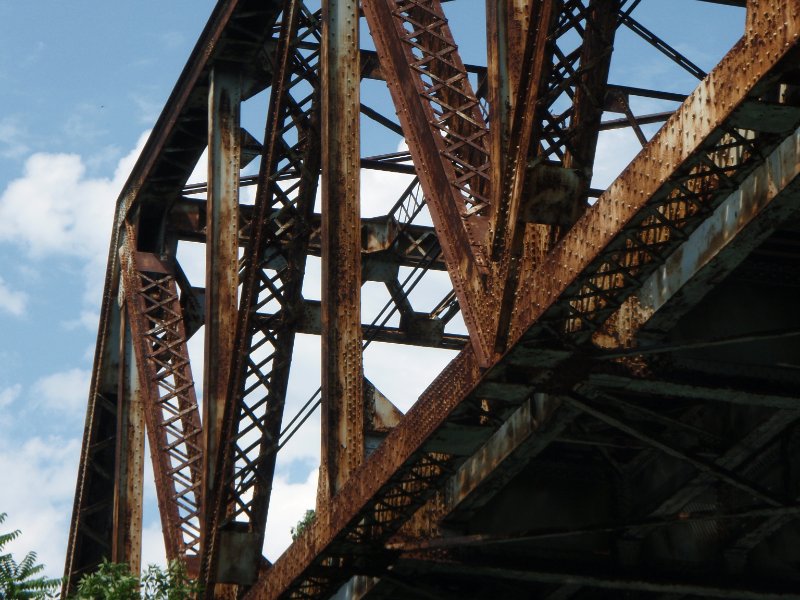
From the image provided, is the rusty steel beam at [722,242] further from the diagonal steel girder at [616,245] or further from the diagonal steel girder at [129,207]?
the diagonal steel girder at [129,207]

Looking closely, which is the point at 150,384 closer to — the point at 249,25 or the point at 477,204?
the point at 249,25

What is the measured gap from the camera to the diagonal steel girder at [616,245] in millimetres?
9401

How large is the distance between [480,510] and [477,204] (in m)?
4.62

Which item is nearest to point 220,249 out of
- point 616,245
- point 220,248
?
point 220,248

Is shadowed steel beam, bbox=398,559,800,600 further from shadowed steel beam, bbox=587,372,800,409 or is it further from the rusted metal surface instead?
shadowed steel beam, bbox=587,372,800,409

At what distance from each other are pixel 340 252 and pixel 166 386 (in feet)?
20.1

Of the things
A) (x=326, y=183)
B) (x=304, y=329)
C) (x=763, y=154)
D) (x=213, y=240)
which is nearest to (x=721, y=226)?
(x=763, y=154)

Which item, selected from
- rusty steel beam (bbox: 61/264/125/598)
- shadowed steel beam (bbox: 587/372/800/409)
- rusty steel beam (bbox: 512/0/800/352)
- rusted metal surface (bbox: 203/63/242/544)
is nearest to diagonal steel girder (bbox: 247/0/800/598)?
rusty steel beam (bbox: 512/0/800/352)

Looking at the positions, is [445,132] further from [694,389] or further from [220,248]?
[220,248]

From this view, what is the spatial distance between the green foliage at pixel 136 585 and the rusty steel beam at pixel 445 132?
17.3 feet

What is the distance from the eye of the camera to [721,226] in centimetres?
1148

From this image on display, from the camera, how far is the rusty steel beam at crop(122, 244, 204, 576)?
1945 cm

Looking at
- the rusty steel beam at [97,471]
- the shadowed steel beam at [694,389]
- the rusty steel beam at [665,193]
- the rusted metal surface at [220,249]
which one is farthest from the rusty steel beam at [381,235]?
the rusty steel beam at [665,193]

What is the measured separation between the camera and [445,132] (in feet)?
44.6
